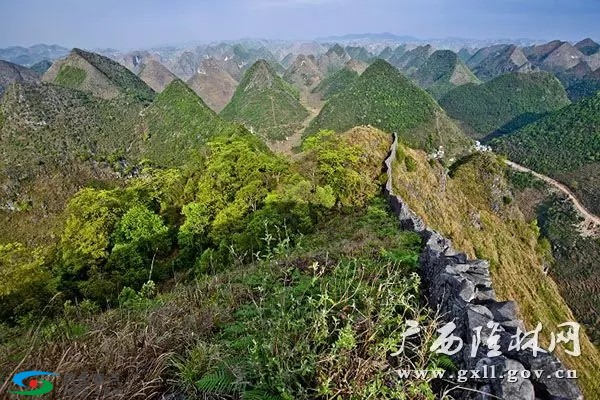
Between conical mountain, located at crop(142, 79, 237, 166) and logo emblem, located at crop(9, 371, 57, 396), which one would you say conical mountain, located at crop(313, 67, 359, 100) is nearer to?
conical mountain, located at crop(142, 79, 237, 166)

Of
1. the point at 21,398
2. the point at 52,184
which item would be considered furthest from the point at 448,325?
the point at 52,184

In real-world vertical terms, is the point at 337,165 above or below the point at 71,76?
above

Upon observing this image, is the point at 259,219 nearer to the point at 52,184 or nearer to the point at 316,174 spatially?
the point at 316,174

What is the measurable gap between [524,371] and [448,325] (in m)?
0.95

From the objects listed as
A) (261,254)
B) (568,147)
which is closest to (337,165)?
(261,254)

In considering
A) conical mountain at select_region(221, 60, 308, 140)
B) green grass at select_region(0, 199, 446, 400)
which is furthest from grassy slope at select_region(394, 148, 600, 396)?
conical mountain at select_region(221, 60, 308, 140)

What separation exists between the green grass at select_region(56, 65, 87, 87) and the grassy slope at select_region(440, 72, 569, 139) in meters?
123

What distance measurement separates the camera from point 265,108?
13438cm

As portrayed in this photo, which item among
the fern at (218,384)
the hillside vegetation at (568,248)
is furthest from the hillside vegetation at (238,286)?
the hillside vegetation at (568,248)

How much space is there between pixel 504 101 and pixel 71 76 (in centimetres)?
14360

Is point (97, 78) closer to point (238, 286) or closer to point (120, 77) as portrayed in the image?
point (120, 77)

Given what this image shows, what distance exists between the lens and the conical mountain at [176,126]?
69688 mm

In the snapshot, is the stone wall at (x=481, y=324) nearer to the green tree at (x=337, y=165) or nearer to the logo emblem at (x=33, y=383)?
the logo emblem at (x=33, y=383)

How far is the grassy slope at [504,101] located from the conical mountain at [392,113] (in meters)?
53.0
